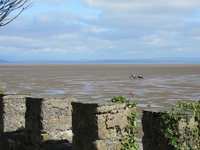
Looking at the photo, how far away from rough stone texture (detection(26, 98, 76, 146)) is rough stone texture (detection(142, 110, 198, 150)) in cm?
211

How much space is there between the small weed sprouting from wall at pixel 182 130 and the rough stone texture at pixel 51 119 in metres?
2.56

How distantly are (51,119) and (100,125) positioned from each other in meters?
1.57

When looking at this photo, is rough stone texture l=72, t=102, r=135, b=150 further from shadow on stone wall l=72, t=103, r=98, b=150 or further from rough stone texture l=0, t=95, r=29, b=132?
rough stone texture l=0, t=95, r=29, b=132

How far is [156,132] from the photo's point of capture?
6.27m

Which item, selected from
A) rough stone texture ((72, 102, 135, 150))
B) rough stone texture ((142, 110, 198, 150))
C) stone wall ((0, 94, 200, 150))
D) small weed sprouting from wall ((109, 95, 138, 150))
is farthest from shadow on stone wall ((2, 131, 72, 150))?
rough stone texture ((142, 110, 198, 150))

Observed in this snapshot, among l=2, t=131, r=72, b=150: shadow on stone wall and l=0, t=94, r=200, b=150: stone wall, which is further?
l=2, t=131, r=72, b=150: shadow on stone wall

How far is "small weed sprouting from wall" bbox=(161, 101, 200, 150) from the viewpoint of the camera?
595 centimetres

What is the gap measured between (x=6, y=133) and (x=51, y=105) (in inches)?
82.2

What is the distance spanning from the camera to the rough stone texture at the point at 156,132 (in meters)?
5.97

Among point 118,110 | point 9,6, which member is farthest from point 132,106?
point 9,6

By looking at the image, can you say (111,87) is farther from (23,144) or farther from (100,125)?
(100,125)

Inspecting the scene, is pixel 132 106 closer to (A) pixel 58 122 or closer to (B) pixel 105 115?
(B) pixel 105 115

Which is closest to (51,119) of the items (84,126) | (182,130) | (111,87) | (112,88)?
(84,126)

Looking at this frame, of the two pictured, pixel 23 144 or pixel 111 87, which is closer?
pixel 23 144
